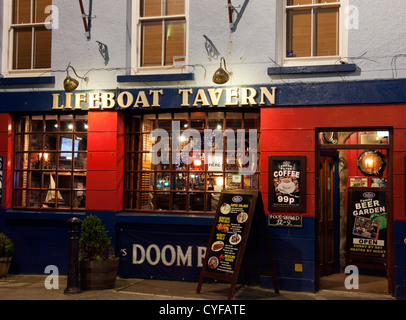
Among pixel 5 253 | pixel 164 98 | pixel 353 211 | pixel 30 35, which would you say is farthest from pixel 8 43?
pixel 353 211

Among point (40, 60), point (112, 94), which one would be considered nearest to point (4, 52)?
point (40, 60)

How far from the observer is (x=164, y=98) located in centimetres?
913

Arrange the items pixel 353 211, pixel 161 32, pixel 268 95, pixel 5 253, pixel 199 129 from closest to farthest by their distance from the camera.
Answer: pixel 268 95 < pixel 5 253 < pixel 199 129 < pixel 161 32 < pixel 353 211

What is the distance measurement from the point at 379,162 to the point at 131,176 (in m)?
5.03

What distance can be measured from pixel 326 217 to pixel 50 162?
225 inches

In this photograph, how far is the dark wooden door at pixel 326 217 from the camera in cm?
981

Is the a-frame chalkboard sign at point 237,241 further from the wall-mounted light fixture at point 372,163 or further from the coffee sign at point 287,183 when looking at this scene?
the wall-mounted light fixture at point 372,163

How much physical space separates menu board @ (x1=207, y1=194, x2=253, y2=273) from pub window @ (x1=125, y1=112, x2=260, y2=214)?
3.31ft

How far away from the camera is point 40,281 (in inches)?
357

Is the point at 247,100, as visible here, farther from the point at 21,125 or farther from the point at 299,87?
the point at 21,125

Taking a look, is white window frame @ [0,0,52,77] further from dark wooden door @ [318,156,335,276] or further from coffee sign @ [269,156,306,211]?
dark wooden door @ [318,156,335,276]

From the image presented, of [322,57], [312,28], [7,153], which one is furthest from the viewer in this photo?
[7,153]

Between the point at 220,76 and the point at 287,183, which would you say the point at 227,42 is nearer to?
the point at 220,76

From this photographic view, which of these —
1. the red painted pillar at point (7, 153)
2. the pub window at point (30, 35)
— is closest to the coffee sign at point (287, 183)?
the pub window at point (30, 35)
